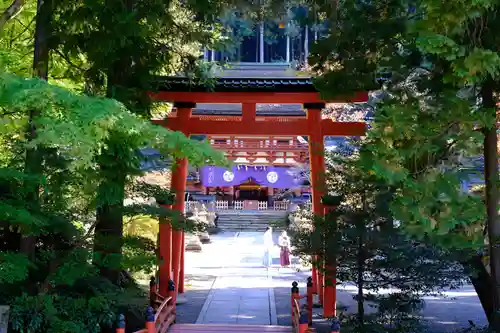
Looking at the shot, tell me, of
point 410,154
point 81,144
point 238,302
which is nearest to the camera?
point 81,144

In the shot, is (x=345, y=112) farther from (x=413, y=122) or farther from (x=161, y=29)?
(x=413, y=122)

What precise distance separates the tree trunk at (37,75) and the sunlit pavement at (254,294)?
4587 millimetres

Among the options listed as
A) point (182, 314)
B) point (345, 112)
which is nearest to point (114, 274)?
point (182, 314)

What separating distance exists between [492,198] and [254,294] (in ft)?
28.4

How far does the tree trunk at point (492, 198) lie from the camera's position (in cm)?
740

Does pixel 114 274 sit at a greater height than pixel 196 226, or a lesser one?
lesser

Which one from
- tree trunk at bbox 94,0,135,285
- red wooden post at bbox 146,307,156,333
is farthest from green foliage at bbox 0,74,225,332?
red wooden post at bbox 146,307,156,333

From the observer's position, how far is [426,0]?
5.87 m

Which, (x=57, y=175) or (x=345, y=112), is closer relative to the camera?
(x=57, y=175)

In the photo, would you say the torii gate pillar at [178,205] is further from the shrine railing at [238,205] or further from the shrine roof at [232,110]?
the shrine railing at [238,205]

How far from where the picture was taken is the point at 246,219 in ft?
126

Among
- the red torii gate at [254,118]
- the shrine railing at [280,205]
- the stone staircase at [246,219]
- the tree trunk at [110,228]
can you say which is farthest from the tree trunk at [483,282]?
the shrine railing at [280,205]

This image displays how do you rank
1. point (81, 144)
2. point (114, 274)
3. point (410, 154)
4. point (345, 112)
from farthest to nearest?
point (345, 112)
point (114, 274)
point (410, 154)
point (81, 144)

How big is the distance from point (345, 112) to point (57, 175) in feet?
45.4
